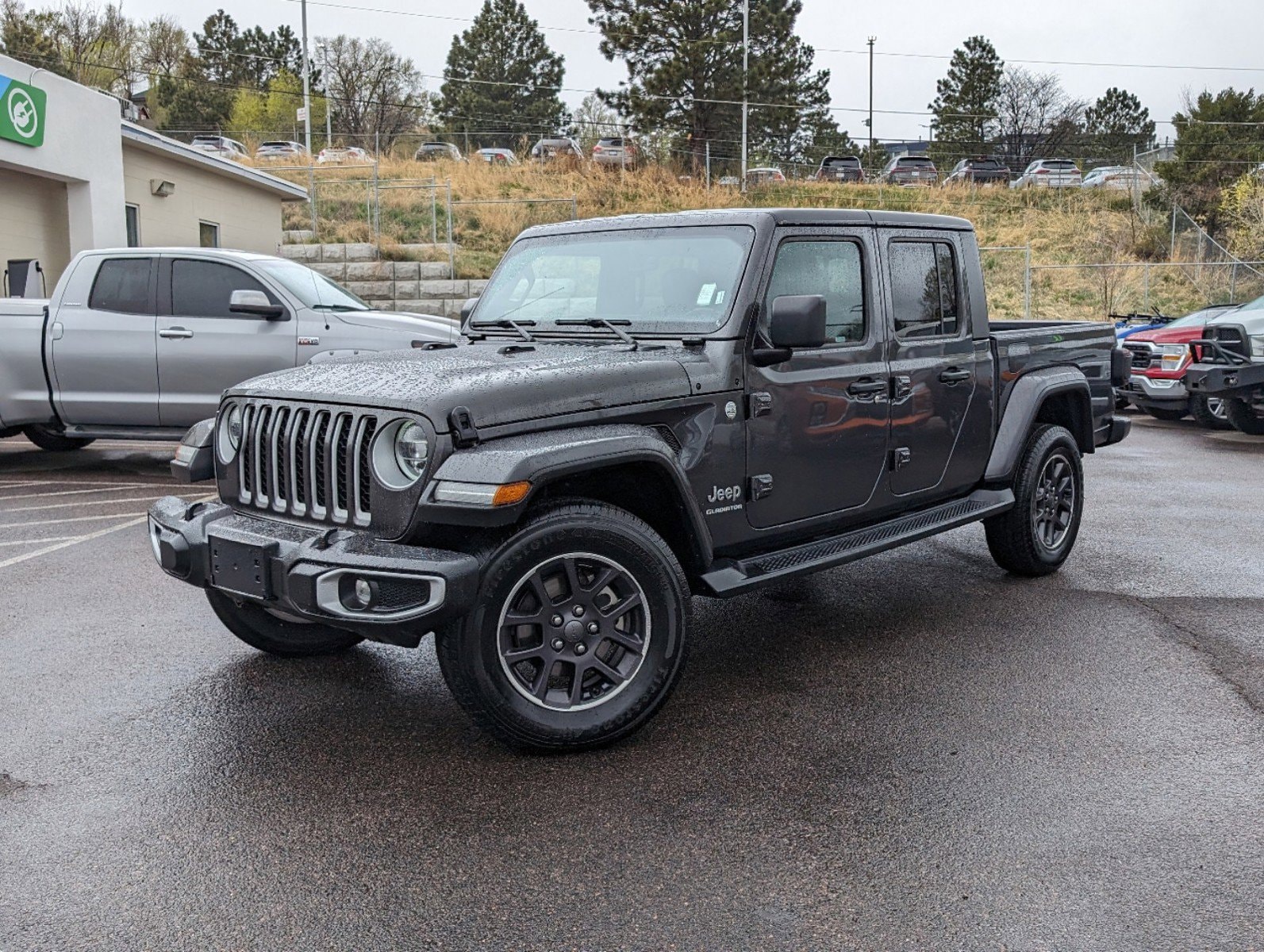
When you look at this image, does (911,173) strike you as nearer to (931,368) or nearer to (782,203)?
(782,203)

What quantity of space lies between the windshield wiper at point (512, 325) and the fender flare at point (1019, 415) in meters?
2.55

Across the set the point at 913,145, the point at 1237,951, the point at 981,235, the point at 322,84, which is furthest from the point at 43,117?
the point at 913,145

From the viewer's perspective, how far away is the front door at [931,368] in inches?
208

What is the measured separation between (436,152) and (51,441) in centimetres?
3610

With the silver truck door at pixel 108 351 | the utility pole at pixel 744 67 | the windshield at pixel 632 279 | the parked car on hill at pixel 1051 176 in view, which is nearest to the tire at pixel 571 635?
the windshield at pixel 632 279

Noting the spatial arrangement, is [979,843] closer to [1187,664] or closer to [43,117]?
[1187,664]

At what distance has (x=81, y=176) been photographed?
17.6 meters

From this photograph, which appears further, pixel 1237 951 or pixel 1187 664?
pixel 1187 664

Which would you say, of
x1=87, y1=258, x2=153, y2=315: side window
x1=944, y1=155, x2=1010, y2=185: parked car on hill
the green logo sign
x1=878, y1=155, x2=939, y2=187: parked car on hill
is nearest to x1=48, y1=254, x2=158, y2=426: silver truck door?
x1=87, y1=258, x2=153, y2=315: side window

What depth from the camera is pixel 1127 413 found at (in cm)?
1691

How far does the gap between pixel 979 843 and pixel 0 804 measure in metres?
3.03

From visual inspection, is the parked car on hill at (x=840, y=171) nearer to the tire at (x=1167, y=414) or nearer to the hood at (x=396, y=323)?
the tire at (x=1167, y=414)

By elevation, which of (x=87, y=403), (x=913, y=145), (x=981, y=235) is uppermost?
(x=913, y=145)

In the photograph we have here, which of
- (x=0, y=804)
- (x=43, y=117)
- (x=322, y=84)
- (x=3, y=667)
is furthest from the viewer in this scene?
(x=322, y=84)
